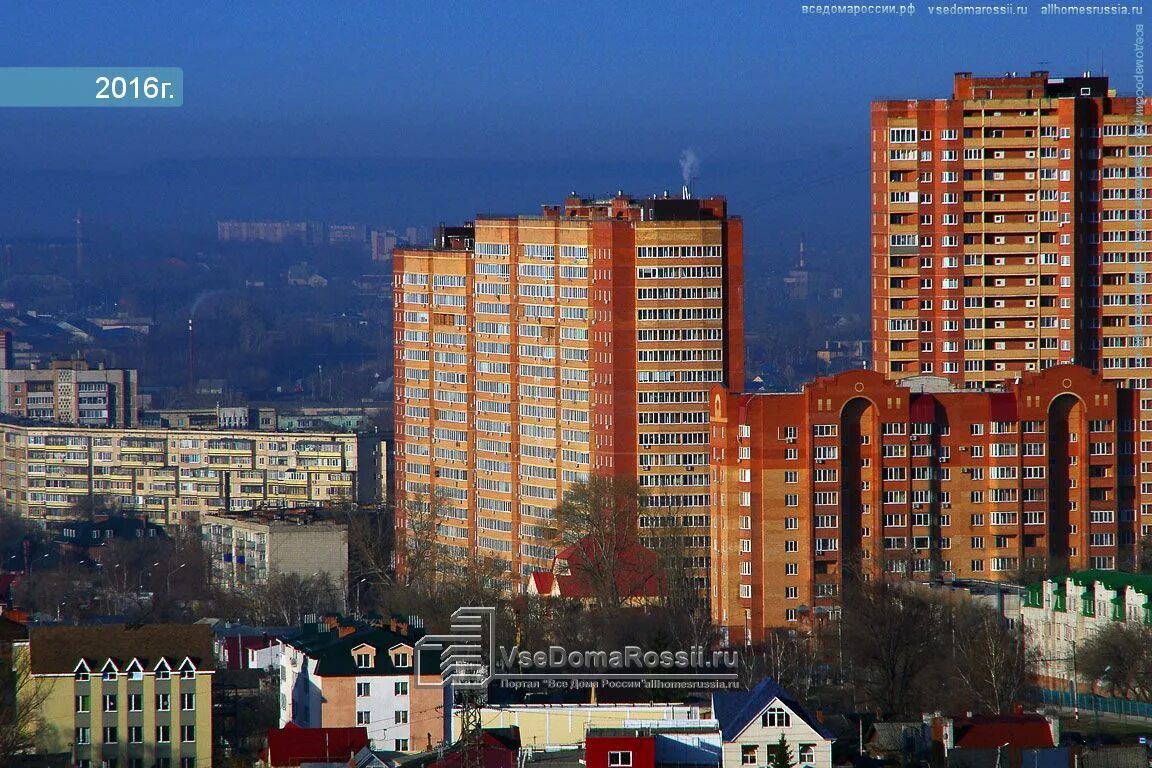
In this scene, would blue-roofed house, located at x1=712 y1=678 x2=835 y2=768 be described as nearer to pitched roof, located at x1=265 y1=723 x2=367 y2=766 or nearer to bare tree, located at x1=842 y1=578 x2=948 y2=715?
pitched roof, located at x1=265 y1=723 x2=367 y2=766

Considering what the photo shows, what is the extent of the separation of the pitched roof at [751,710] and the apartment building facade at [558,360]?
22.1 m

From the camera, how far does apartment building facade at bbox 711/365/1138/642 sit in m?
52.7

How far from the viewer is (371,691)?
128 ft

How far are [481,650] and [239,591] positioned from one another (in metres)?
22.2

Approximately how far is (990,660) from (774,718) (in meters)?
10.0

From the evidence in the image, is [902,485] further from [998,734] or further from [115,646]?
[998,734]

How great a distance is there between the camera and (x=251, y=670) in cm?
4525

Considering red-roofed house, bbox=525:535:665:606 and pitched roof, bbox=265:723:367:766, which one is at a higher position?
red-roofed house, bbox=525:535:665:606

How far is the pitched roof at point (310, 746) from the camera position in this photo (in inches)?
1299

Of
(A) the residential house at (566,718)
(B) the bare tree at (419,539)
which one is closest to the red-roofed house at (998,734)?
(A) the residential house at (566,718)

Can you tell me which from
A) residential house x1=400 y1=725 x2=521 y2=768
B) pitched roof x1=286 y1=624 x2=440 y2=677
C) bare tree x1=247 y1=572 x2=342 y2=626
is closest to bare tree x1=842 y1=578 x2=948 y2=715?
pitched roof x1=286 y1=624 x2=440 y2=677

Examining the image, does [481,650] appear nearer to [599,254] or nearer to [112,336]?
[599,254]

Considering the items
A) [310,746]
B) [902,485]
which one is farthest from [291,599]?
[310,746]

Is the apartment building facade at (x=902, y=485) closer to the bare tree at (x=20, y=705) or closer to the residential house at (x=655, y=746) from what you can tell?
the bare tree at (x=20, y=705)
